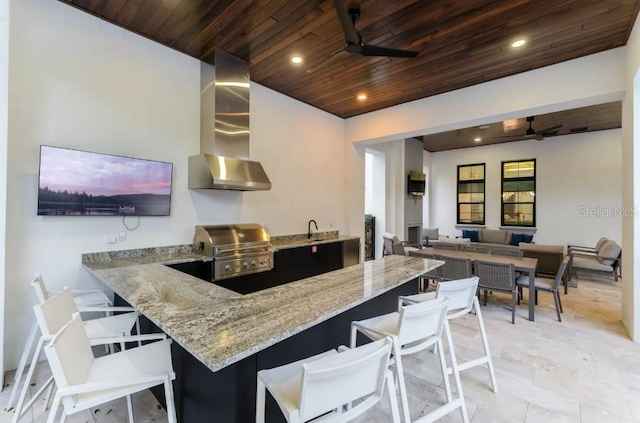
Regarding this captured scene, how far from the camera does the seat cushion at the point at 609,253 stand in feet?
16.8

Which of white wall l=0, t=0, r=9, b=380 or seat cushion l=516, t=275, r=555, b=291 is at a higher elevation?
white wall l=0, t=0, r=9, b=380

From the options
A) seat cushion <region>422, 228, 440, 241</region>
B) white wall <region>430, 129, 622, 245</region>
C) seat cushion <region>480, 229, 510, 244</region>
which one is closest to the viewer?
white wall <region>430, 129, 622, 245</region>

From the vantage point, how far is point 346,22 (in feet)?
7.84

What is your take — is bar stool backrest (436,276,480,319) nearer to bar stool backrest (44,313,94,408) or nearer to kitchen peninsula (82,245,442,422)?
kitchen peninsula (82,245,442,422)

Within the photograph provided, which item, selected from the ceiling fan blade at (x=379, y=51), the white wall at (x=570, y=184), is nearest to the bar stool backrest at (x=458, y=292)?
the ceiling fan blade at (x=379, y=51)

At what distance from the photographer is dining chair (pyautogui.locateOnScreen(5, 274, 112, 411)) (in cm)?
194

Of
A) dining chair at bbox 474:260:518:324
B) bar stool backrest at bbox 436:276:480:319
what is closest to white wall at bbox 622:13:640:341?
dining chair at bbox 474:260:518:324

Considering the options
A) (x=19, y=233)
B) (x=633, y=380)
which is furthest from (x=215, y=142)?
(x=633, y=380)

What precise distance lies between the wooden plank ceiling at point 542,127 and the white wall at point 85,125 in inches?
207

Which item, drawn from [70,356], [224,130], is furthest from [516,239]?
[70,356]

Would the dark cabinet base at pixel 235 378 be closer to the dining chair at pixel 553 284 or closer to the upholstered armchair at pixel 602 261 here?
the dining chair at pixel 553 284

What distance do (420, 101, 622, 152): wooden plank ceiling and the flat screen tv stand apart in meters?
6.31

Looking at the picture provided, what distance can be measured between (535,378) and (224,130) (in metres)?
3.87

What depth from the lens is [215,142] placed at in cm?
335
